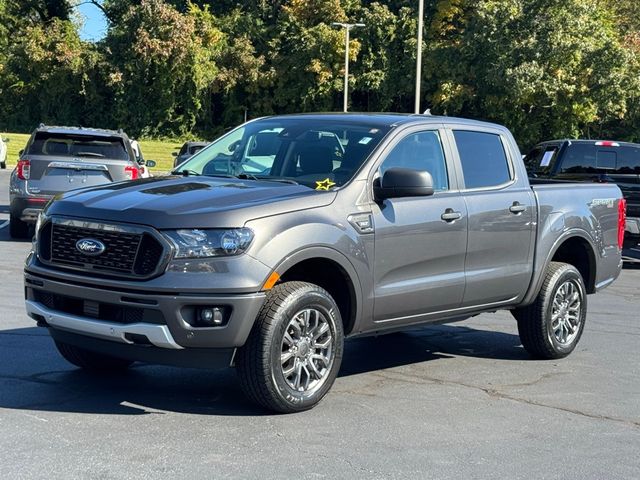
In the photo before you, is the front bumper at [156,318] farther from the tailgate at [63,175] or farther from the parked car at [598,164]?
the parked car at [598,164]

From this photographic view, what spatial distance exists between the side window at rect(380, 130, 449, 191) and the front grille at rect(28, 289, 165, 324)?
2.14 m

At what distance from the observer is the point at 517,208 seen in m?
7.29

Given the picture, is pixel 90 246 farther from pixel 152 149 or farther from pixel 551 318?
pixel 152 149

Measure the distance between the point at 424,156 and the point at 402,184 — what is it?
812 mm

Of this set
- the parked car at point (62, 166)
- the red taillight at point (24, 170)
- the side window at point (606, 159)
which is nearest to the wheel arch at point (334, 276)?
the parked car at point (62, 166)

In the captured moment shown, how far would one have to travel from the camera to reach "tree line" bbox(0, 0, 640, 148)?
154 feet

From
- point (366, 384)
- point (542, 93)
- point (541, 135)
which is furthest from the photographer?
point (541, 135)

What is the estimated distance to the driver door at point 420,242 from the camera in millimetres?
6207

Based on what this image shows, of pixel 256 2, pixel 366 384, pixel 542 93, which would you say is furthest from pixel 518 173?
pixel 256 2

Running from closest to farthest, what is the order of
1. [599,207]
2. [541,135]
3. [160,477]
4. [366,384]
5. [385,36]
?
[160,477] < [366,384] < [599,207] < [541,135] < [385,36]

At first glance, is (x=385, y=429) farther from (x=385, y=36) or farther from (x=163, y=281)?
(x=385, y=36)

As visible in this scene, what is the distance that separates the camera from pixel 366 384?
6.65 metres

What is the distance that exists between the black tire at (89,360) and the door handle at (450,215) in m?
2.50

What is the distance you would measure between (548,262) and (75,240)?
3.92 meters
